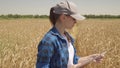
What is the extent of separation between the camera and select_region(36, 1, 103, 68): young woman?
2.66m

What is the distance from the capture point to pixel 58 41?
275 centimetres

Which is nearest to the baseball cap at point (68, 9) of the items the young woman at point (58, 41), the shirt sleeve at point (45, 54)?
the young woman at point (58, 41)

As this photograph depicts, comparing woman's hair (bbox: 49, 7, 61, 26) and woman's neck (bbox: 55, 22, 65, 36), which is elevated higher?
woman's hair (bbox: 49, 7, 61, 26)

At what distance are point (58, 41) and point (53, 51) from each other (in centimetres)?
11

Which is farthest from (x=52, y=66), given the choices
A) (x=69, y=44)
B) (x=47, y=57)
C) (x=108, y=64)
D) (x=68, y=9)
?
(x=108, y=64)

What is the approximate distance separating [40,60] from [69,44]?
41 cm

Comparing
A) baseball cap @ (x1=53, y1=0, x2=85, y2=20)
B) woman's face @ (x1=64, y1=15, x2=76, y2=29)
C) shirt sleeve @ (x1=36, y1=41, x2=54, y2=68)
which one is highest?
baseball cap @ (x1=53, y1=0, x2=85, y2=20)

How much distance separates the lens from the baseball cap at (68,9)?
2781mm

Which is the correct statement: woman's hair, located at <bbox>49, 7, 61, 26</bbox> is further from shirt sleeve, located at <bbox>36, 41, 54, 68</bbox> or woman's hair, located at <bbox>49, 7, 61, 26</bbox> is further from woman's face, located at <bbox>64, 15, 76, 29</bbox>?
shirt sleeve, located at <bbox>36, 41, 54, 68</bbox>

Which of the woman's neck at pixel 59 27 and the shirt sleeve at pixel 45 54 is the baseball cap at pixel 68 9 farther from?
the shirt sleeve at pixel 45 54

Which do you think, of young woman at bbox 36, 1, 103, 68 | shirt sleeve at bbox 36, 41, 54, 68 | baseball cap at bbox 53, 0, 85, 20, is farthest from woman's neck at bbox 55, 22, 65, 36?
shirt sleeve at bbox 36, 41, 54, 68

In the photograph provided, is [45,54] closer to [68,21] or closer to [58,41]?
[58,41]

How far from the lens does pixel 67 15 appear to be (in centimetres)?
279

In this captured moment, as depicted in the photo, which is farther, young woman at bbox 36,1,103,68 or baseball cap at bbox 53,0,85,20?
baseball cap at bbox 53,0,85,20
